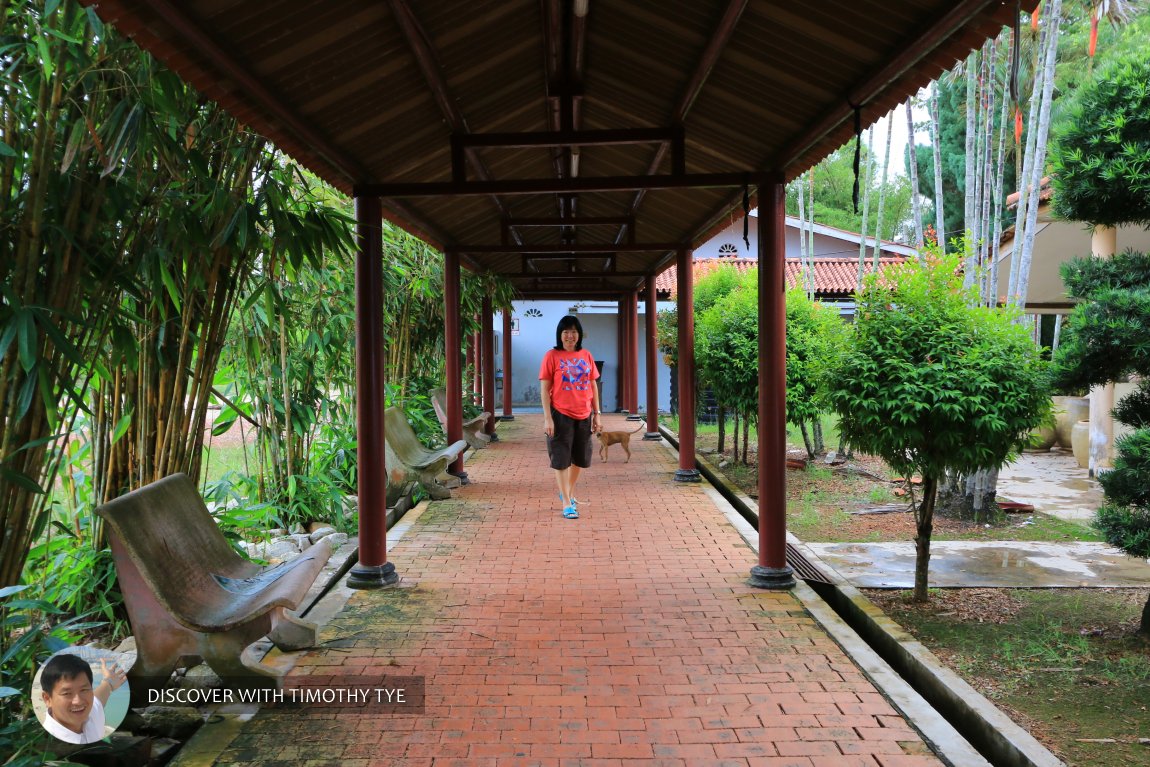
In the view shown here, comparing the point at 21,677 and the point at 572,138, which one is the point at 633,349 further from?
the point at 21,677

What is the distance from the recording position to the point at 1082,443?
407 inches

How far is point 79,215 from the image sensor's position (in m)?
2.79

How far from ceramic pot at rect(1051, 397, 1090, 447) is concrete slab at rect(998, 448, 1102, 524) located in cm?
54

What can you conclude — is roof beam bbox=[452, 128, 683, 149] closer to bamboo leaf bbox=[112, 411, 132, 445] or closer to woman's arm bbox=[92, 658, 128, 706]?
bamboo leaf bbox=[112, 411, 132, 445]

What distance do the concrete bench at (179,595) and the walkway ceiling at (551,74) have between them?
4.97 ft

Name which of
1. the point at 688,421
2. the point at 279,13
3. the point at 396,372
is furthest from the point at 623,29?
the point at 396,372

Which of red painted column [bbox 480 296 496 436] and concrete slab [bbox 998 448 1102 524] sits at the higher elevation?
red painted column [bbox 480 296 496 436]

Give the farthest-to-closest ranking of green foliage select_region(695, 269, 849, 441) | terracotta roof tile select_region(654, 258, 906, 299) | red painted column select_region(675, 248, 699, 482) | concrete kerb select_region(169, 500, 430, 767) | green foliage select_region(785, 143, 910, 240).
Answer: green foliage select_region(785, 143, 910, 240) → terracotta roof tile select_region(654, 258, 906, 299) → green foliage select_region(695, 269, 849, 441) → red painted column select_region(675, 248, 699, 482) → concrete kerb select_region(169, 500, 430, 767)

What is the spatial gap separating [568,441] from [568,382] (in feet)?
1.52

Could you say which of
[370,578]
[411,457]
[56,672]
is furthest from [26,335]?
[411,457]

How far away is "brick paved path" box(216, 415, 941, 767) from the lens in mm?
2787

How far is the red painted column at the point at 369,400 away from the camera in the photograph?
15.2 feet

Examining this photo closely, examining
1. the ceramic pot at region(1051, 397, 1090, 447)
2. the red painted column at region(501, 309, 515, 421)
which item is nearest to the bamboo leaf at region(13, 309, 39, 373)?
the red painted column at region(501, 309, 515, 421)

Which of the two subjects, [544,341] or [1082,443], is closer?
[1082,443]
